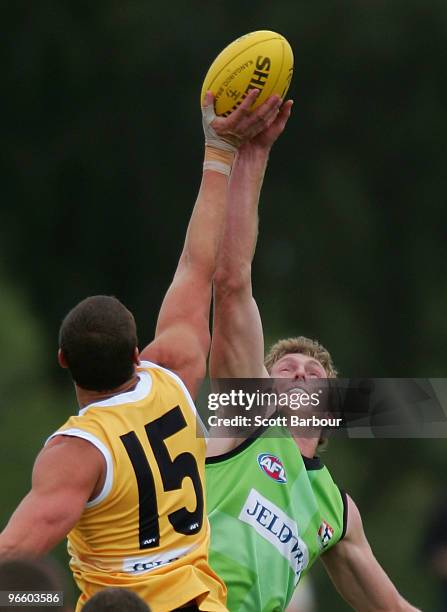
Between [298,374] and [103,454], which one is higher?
[103,454]

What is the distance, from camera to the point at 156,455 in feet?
18.0

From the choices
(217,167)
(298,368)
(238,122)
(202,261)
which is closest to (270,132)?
(238,122)

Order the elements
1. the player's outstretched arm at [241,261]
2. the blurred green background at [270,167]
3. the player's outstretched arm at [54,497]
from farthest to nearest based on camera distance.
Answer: the blurred green background at [270,167]
the player's outstretched arm at [241,261]
the player's outstretched arm at [54,497]

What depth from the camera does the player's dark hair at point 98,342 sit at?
5438mm

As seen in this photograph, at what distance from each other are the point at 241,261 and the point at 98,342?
1332mm

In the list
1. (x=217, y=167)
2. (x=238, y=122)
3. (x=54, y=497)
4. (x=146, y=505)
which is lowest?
(x=146, y=505)

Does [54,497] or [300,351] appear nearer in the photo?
[54,497]

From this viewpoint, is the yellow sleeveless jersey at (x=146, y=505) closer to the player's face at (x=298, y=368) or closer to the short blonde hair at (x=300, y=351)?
the player's face at (x=298, y=368)

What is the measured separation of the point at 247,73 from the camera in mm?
6512

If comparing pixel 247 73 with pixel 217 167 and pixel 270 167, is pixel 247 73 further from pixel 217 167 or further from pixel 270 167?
pixel 270 167

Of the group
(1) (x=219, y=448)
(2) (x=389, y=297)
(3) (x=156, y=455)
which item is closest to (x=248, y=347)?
(1) (x=219, y=448)

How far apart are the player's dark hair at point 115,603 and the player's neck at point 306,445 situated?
2.50 metres

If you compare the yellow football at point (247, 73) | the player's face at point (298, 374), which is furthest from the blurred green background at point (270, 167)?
the yellow football at point (247, 73)

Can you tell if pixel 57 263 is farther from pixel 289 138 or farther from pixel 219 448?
pixel 219 448
